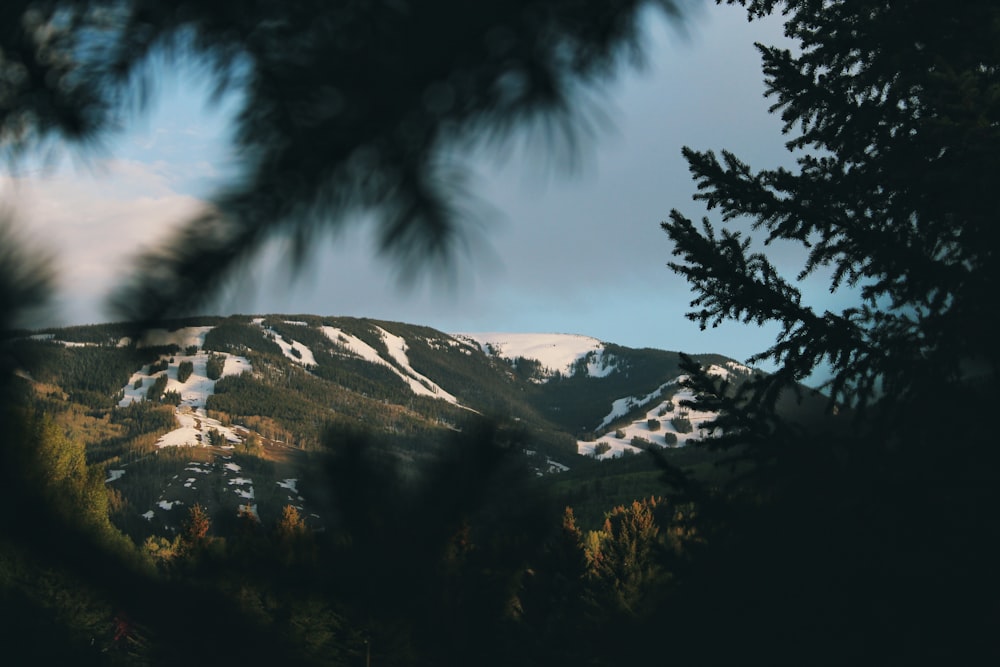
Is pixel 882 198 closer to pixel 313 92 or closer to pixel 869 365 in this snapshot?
pixel 869 365

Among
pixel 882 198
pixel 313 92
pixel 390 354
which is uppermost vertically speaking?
pixel 882 198

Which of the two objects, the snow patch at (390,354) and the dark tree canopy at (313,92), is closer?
the dark tree canopy at (313,92)

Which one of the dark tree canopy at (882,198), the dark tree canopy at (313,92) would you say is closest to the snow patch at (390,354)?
the dark tree canopy at (313,92)

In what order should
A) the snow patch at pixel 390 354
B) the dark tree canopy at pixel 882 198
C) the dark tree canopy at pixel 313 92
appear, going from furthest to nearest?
1. the dark tree canopy at pixel 882 198
2. the snow patch at pixel 390 354
3. the dark tree canopy at pixel 313 92

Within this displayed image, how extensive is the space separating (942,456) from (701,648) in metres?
1.01

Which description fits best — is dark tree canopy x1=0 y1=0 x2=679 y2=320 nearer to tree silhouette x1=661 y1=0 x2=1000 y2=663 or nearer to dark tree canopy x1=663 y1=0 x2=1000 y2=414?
tree silhouette x1=661 y1=0 x2=1000 y2=663

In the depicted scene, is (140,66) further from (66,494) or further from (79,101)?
(66,494)

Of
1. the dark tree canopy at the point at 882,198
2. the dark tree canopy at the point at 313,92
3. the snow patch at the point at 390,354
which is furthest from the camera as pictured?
the dark tree canopy at the point at 882,198

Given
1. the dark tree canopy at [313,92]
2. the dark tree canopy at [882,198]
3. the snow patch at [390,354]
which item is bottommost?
the snow patch at [390,354]

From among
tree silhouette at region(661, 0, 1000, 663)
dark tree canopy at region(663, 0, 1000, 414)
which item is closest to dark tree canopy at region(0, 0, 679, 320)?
tree silhouette at region(661, 0, 1000, 663)

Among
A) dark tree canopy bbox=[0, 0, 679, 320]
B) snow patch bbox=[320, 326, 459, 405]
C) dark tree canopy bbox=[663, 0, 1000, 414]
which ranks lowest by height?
snow patch bbox=[320, 326, 459, 405]

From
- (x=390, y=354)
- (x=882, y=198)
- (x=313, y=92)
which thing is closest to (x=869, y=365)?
(x=882, y=198)

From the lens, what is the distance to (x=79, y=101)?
1454mm

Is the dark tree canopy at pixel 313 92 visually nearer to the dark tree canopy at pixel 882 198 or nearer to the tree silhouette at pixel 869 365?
the tree silhouette at pixel 869 365
